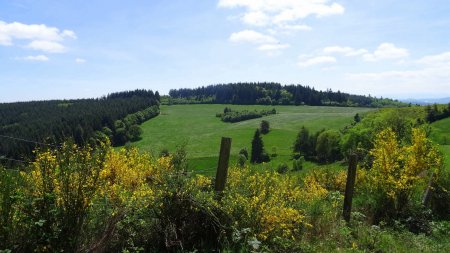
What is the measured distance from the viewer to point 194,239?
6613 millimetres

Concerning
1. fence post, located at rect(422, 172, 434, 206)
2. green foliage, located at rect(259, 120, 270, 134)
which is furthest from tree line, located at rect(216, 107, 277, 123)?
fence post, located at rect(422, 172, 434, 206)

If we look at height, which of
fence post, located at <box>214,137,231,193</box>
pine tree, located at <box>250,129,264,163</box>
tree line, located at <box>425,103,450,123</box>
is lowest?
pine tree, located at <box>250,129,264,163</box>

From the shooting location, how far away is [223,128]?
142 metres

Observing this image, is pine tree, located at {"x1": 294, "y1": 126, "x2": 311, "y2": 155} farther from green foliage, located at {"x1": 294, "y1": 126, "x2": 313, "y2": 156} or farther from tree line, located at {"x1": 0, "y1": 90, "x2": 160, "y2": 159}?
tree line, located at {"x1": 0, "y1": 90, "x2": 160, "y2": 159}

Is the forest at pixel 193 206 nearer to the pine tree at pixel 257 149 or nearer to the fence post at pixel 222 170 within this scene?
the fence post at pixel 222 170

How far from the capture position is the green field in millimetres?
112125

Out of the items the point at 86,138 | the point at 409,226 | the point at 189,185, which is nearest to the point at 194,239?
the point at 189,185

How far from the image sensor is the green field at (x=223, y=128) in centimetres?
11212

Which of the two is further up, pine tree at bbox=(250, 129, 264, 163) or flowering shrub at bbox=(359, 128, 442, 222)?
flowering shrub at bbox=(359, 128, 442, 222)

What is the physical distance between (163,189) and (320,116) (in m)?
147

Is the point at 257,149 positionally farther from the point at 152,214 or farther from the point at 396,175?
the point at 152,214

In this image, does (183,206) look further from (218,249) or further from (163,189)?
(218,249)

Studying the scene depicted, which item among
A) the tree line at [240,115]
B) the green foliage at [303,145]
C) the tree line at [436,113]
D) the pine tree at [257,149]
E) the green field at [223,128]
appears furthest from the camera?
the tree line at [240,115]

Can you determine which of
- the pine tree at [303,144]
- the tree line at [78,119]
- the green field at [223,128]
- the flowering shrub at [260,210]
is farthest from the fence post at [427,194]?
the pine tree at [303,144]
